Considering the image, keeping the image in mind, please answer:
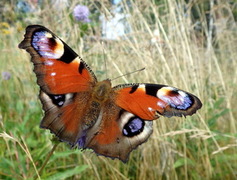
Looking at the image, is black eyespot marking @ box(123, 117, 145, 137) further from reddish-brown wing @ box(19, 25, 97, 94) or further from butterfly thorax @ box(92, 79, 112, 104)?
reddish-brown wing @ box(19, 25, 97, 94)

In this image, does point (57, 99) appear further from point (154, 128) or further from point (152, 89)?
point (154, 128)

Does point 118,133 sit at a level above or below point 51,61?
below

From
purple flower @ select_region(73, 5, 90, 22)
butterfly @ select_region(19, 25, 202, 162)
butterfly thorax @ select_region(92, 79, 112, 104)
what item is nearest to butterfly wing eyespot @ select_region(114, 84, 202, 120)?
butterfly @ select_region(19, 25, 202, 162)

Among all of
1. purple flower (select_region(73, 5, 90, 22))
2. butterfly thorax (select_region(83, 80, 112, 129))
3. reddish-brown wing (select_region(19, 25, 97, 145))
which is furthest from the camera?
purple flower (select_region(73, 5, 90, 22))

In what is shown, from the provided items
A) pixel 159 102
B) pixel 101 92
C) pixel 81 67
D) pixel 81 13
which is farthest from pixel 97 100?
pixel 81 13

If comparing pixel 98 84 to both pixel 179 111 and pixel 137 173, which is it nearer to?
pixel 179 111

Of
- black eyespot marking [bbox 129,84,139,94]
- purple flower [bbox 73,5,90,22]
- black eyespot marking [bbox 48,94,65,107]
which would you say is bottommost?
black eyespot marking [bbox 129,84,139,94]

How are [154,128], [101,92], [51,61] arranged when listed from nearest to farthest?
[51,61] < [101,92] < [154,128]

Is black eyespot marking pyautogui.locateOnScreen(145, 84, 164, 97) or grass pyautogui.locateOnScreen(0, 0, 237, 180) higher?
black eyespot marking pyautogui.locateOnScreen(145, 84, 164, 97)

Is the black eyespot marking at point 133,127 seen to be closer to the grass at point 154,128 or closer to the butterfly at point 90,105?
the butterfly at point 90,105
